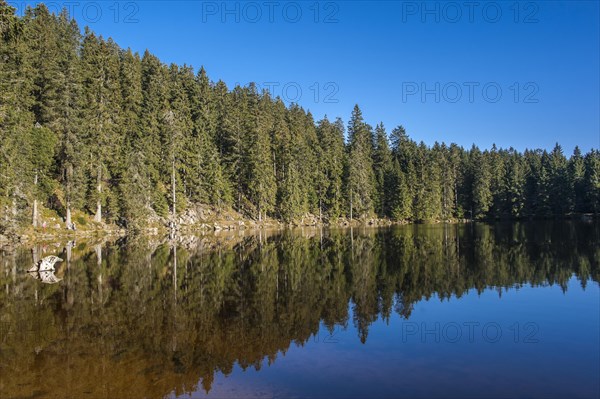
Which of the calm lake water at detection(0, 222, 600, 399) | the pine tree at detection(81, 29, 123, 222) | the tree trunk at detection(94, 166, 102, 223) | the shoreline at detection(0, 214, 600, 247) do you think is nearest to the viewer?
the calm lake water at detection(0, 222, 600, 399)

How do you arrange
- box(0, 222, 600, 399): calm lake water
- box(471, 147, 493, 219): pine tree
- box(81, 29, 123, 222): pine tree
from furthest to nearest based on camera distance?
box(471, 147, 493, 219): pine tree → box(81, 29, 123, 222): pine tree → box(0, 222, 600, 399): calm lake water

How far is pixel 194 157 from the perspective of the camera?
72.2m

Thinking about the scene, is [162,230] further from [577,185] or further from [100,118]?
[577,185]

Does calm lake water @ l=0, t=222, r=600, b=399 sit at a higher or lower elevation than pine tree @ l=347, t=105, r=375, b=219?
lower

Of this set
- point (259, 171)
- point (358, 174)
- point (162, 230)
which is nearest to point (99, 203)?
point (162, 230)

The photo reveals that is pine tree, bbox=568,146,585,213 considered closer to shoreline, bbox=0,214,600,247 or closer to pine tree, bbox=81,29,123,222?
shoreline, bbox=0,214,600,247

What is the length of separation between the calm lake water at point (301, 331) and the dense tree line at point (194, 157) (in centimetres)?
1703

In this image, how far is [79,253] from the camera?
32.7 meters

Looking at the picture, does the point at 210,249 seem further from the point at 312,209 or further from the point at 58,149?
the point at 312,209

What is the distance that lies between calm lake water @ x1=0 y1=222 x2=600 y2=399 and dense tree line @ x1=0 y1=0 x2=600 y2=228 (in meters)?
17.0

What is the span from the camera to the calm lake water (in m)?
9.74

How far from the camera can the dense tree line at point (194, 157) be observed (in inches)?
1778

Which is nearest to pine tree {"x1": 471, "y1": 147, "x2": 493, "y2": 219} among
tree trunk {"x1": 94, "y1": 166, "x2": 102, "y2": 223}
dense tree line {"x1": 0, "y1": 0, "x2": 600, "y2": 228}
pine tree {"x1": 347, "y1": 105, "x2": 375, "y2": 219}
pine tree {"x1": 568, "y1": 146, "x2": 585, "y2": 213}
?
dense tree line {"x1": 0, "y1": 0, "x2": 600, "y2": 228}

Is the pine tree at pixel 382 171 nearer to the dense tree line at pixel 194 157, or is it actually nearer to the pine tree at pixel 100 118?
the dense tree line at pixel 194 157
